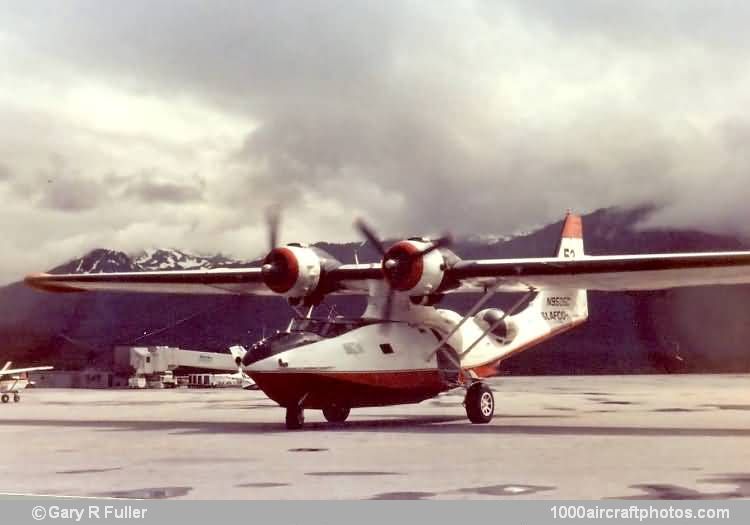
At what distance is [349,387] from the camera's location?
850 inches

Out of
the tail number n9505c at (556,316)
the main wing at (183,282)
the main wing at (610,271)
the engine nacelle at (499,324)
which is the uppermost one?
the main wing at (183,282)

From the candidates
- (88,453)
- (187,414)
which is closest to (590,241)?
(187,414)

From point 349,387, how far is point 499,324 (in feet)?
21.1

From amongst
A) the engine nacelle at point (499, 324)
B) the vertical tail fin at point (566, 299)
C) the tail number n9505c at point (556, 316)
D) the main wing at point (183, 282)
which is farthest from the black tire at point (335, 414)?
the tail number n9505c at point (556, 316)

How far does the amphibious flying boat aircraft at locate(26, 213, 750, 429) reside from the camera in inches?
819

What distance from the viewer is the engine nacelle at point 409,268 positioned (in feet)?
71.8

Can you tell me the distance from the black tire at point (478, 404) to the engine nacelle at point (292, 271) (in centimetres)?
525

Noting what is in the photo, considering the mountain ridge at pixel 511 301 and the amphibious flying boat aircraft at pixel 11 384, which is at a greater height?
the mountain ridge at pixel 511 301

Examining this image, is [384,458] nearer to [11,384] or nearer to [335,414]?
[335,414]

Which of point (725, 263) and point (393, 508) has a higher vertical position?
point (725, 263)

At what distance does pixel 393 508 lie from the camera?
975 cm

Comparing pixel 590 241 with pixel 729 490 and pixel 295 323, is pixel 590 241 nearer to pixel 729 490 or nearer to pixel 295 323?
pixel 295 323

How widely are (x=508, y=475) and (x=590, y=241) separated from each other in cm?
8779

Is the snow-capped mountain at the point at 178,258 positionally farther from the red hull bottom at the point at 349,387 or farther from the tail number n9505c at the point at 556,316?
the tail number n9505c at the point at 556,316
